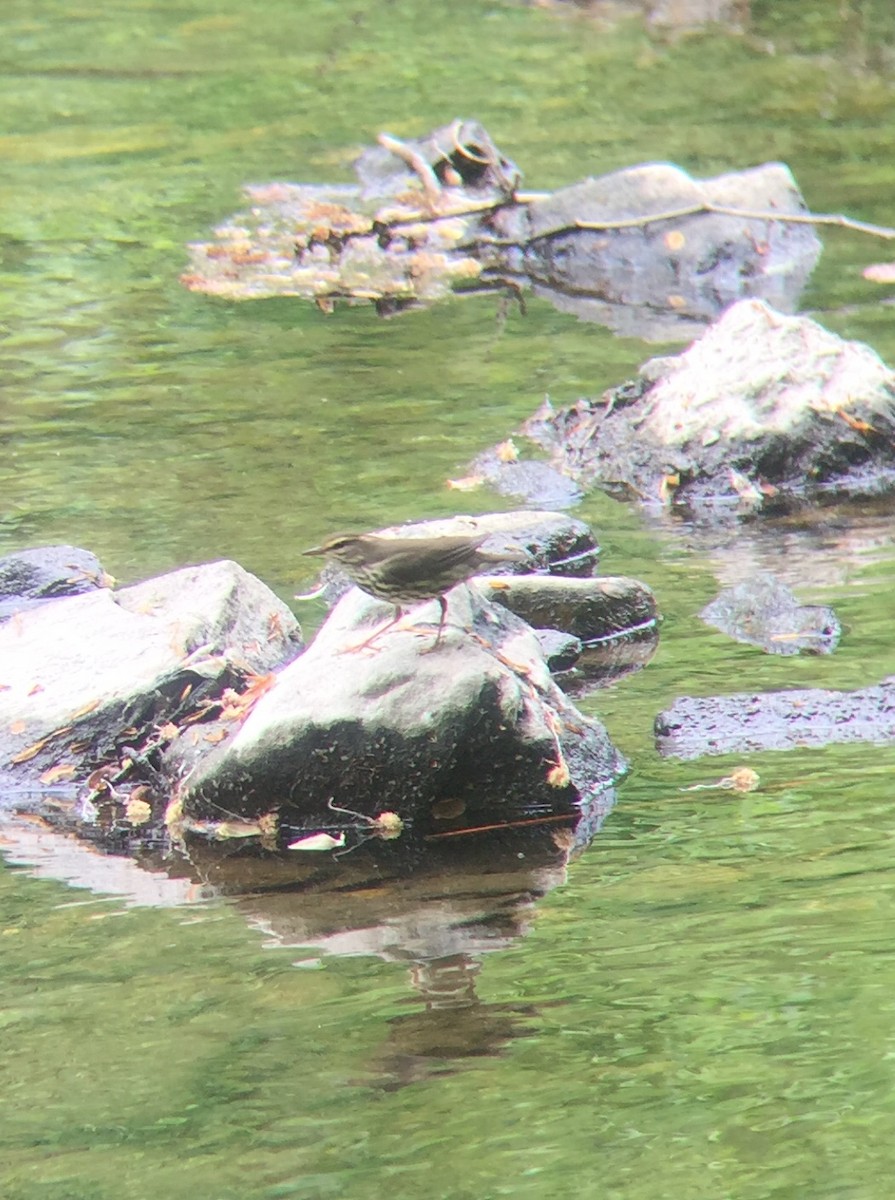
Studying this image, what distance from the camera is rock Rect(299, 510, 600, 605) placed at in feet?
24.6

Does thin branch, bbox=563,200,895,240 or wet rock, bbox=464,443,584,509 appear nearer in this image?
wet rock, bbox=464,443,584,509

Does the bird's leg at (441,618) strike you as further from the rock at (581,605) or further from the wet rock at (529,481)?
the wet rock at (529,481)

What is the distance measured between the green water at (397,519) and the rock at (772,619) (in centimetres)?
9

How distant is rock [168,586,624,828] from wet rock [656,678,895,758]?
54cm

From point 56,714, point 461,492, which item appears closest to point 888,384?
point 461,492

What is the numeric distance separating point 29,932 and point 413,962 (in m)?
0.98

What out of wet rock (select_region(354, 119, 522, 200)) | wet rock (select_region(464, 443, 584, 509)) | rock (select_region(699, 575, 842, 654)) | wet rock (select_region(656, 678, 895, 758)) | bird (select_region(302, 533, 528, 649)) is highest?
bird (select_region(302, 533, 528, 649))

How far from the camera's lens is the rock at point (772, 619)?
6.95 metres

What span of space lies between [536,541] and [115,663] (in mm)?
1959

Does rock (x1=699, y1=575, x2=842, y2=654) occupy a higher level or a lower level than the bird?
lower

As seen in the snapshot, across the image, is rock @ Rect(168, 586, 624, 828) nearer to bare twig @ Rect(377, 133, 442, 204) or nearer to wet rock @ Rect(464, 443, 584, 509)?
wet rock @ Rect(464, 443, 584, 509)

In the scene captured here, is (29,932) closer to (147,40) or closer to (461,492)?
(461,492)

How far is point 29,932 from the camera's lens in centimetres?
522

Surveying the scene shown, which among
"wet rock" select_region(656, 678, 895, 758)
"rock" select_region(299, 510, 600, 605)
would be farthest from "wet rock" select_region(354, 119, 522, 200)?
"wet rock" select_region(656, 678, 895, 758)
